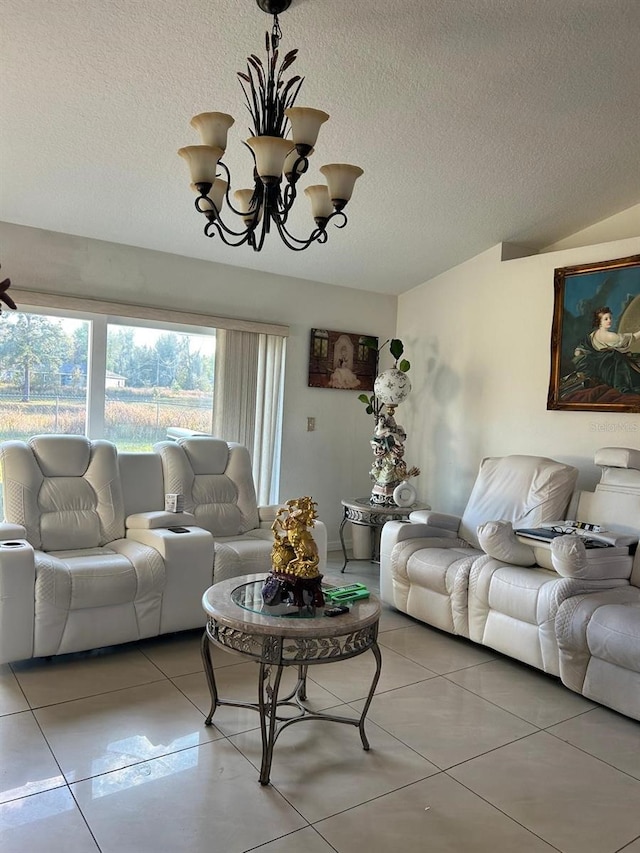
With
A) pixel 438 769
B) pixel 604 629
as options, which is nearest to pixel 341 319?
pixel 604 629

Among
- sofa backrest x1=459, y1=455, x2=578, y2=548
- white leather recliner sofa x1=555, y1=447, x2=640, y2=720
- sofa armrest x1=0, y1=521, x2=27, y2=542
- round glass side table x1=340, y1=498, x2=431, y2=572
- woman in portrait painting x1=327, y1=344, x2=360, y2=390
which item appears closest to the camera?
white leather recliner sofa x1=555, y1=447, x2=640, y2=720

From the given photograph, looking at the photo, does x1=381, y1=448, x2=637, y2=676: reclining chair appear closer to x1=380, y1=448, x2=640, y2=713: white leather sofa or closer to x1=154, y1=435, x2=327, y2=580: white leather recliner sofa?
x1=380, y1=448, x2=640, y2=713: white leather sofa

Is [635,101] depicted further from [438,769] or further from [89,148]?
[438,769]

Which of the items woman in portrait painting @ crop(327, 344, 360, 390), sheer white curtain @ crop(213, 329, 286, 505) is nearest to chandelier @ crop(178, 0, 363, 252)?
sheer white curtain @ crop(213, 329, 286, 505)

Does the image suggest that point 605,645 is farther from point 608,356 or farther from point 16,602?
point 16,602

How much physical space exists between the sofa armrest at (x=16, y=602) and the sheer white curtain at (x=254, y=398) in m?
1.98

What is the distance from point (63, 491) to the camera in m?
3.56

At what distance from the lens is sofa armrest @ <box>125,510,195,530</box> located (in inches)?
141

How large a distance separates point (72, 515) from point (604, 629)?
272 cm

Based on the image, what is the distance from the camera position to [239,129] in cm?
312

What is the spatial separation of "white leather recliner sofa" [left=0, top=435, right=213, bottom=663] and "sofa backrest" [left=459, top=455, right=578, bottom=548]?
1.72m

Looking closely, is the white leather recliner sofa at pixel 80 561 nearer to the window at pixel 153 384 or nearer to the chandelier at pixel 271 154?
the window at pixel 153 384

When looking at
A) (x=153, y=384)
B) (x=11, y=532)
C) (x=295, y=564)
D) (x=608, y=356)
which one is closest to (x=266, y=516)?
(x=153, y=384)

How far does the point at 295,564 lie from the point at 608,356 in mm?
2635
